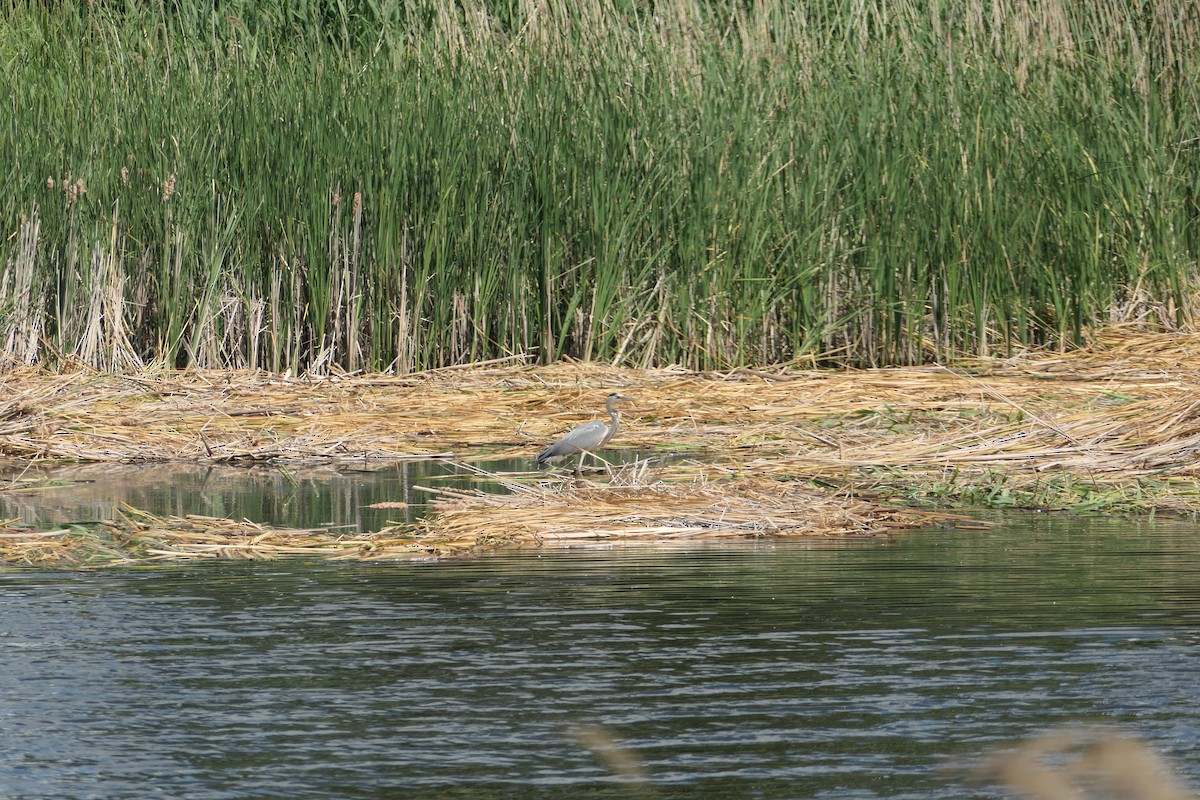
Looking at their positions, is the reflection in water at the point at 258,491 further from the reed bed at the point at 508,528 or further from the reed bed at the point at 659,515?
the reed bed at the point at 659,515

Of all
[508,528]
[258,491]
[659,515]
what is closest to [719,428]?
[258,491]

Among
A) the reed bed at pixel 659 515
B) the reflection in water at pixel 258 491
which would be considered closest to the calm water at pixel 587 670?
the reed bed at pixel 659 515

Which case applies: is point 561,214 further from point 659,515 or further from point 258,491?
point 659,515

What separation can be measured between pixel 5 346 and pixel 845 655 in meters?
7.22

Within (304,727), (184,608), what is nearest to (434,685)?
(304,727)

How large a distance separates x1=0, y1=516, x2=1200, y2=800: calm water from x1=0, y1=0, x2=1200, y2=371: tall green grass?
4.87 m

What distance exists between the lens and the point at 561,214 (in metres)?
9.81

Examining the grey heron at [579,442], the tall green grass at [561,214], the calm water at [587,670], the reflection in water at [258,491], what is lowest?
the calm water at [587,670]

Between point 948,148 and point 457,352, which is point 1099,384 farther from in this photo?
point 457,352

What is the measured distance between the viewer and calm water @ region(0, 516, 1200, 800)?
2719 millimetres

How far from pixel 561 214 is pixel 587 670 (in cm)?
658

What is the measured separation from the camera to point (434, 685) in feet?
10.8

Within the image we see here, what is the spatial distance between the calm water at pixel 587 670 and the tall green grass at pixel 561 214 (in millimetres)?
4868

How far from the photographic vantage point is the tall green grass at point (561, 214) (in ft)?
31.5
